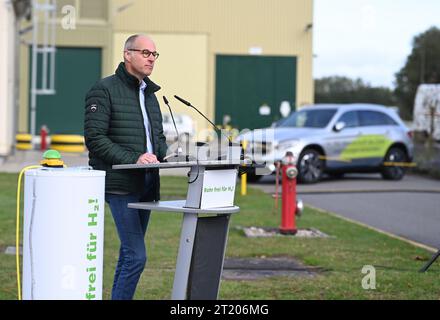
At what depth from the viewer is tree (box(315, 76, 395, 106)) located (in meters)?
71.8

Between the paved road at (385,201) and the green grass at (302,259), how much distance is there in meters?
0.67

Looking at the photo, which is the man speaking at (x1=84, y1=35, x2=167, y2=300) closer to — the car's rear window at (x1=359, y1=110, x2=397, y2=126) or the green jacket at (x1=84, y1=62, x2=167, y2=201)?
the green jacket at (x1=84, y1=62, x2=167, y2=201)

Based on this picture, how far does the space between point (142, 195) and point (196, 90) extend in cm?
4210

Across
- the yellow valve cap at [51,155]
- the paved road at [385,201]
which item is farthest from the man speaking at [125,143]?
the paved road at [385,201]

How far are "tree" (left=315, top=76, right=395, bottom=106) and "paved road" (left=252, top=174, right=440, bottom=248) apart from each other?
46.8m

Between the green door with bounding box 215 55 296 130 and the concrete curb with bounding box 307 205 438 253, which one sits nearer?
the concrete curb with bounding box 307 205 438 253

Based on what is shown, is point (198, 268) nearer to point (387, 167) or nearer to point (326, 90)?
point (387, 167)

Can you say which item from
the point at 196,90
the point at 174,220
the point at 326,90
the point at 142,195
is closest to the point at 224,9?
the point at 196,90

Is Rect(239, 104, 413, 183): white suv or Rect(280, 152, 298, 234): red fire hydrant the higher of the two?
Rect(239, 104, 413, 183): white suv

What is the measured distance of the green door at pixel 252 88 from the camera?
50.5m

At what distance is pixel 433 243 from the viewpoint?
494 inches

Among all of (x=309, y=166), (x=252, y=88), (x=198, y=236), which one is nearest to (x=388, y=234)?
(x=198, y=236)

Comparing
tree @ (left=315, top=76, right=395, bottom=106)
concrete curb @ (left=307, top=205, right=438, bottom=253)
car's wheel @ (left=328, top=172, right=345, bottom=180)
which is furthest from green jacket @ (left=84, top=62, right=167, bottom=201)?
tree @ (left=315, top=76, right=395, bottom=106)

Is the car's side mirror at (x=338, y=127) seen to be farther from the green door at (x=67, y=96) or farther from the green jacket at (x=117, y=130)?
the green door at (x=67, y=96)
